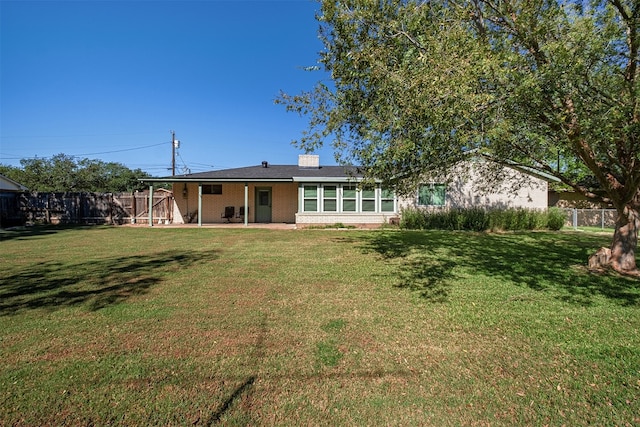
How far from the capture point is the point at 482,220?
15.5 metres

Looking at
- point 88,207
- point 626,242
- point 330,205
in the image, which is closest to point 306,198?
point 330,205

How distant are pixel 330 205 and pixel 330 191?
2.41ft

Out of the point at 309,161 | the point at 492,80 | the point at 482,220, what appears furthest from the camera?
the point at 309,161

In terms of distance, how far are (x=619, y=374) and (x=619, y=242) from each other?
214 inches

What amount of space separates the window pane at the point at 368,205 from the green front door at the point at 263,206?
563 centimetres

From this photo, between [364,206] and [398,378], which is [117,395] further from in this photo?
[364,206]

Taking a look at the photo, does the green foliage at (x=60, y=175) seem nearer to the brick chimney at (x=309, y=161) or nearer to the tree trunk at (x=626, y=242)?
the brick chimney at (x=309, y=161)

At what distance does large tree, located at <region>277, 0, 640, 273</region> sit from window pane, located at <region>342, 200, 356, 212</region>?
9.64 metres

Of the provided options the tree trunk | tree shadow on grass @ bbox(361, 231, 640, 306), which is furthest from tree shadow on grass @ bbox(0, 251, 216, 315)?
the tree trunk

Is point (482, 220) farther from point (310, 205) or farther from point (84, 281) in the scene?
point (84, 281)

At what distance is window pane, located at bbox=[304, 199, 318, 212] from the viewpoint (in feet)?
55.0

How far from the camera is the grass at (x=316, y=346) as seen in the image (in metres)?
2.36

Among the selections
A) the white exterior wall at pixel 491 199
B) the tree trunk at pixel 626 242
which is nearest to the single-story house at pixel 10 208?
the white exterior wall at pixel 491 199

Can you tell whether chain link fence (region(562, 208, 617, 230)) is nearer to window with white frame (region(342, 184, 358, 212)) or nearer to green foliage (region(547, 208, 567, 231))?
green foliage (region(547, 208, 567, 231))
